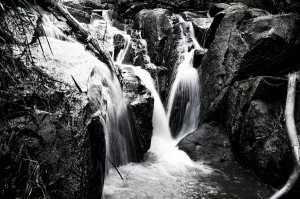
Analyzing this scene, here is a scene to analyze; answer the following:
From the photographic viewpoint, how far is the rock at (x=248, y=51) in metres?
6.52

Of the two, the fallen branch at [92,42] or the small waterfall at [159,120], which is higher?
the fallen branch at [92,42]

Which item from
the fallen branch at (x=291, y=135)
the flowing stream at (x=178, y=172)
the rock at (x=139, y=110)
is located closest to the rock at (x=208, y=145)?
the flowing stream at (x=178, y=172)

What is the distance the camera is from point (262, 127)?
5625mm

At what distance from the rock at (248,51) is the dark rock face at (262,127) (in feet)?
1.97

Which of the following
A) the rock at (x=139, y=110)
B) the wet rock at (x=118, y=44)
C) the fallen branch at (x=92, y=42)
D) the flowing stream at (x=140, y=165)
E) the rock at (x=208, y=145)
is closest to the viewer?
the flowing stream at (x=140, y=165)

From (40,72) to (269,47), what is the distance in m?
5.52

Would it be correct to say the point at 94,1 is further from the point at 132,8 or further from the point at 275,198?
the point at 275,198

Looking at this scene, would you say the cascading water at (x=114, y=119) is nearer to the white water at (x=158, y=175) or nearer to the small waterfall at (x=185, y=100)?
the white water at (x=158, y=175)

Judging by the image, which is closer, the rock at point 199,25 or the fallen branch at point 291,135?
the fallen branch at point 291,135

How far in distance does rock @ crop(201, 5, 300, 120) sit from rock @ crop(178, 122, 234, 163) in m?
0.45

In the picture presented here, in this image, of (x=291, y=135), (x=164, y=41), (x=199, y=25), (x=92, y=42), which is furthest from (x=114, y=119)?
(x=199, y=25)

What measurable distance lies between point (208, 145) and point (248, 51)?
2676 mm

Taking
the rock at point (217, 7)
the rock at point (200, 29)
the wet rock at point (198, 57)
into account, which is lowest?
the wet rock at point (198, 57)

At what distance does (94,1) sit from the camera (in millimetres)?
14328
